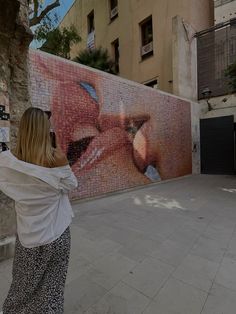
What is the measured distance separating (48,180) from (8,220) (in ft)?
6.01

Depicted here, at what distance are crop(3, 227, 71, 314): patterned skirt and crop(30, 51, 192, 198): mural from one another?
12.6 ft

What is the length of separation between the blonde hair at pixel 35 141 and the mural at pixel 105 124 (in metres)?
3.66

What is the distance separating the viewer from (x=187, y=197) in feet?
19.9

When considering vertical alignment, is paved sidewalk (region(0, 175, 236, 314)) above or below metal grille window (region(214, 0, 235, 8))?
below

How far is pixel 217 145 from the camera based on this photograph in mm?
10555

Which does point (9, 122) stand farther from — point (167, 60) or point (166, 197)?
point (167, 60)

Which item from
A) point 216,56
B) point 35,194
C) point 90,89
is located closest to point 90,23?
point 216,56

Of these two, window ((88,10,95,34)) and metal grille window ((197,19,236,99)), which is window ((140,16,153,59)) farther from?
window ((88,10,95,34))

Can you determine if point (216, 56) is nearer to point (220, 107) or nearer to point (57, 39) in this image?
point (220, 107)

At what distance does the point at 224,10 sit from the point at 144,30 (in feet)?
13.3

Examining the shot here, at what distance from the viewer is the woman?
138cm

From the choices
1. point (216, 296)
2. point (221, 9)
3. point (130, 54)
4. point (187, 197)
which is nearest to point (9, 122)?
point (216, 296)

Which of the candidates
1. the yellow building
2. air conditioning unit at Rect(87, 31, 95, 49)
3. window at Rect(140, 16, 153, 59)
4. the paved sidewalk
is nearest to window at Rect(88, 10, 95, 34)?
air conditioning unit at Rect(87, 31, 95, 49)

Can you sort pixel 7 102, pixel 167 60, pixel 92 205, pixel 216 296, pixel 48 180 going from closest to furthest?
pixel 48 180
pixel 216 296
pixel 7 102
pixel 92 205
pixel 167 60
